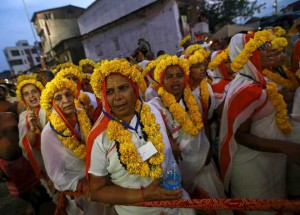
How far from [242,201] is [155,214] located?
1.02 m

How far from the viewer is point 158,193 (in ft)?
6.64

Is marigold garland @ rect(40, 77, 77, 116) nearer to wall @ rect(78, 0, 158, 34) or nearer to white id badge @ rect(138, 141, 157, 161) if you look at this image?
white id badge @ rect(138, 141, 157, 161)

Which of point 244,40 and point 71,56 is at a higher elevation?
point 71,56

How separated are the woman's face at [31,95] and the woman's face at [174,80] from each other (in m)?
2.53

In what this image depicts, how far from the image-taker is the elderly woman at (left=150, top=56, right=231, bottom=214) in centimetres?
310

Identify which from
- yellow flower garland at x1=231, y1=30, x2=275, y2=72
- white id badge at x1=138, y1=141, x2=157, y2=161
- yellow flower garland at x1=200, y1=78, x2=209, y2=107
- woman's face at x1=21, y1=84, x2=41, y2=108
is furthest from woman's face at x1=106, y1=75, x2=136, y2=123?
woman's face at x1=21, y1=84, x2=41, y2=108

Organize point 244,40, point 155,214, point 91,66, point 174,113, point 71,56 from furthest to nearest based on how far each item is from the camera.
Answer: point 71,56
point 91,66
point 174,113
point 244,40
point 155,214

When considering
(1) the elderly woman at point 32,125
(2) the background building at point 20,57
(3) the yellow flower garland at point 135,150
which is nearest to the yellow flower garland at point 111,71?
(3) the yellow flower garland at point 135,150

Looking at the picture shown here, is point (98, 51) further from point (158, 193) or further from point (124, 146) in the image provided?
point (158, 193)

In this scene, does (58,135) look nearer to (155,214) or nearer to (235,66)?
(155,214)

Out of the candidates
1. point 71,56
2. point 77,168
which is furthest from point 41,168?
point 71,56

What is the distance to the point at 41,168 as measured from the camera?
424 cm

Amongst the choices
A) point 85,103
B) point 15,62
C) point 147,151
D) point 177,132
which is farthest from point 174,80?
point 15,62

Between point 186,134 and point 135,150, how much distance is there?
1.10 meters
